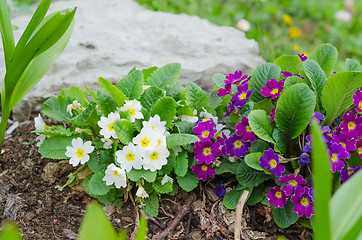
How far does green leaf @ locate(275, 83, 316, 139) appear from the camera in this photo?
6.33 ft

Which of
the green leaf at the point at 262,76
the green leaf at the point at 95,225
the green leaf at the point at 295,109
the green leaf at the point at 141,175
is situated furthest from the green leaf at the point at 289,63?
the green leaf at the point at 95,225

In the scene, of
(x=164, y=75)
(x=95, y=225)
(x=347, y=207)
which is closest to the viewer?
(x=95, y=225)

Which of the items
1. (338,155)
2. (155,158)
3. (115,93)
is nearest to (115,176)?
(155,158)

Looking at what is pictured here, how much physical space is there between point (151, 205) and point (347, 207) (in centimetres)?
106

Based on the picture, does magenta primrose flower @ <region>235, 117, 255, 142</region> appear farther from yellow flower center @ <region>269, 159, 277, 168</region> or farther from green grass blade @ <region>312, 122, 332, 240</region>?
green grass blade @ <region>312, 122, 332, 240</region>

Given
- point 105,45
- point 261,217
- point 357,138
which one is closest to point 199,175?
point 261,217

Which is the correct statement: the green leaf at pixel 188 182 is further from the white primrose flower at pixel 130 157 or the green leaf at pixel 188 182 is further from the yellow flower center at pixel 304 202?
the yellow flower center at pixel 304 202

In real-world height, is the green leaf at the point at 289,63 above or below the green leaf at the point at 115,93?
above

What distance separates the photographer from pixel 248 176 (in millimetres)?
2086

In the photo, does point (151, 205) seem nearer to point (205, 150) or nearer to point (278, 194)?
point (205, 150)

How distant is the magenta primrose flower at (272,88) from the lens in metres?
2.06

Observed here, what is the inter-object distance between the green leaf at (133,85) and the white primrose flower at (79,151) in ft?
1.12

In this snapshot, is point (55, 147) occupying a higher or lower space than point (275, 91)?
lower

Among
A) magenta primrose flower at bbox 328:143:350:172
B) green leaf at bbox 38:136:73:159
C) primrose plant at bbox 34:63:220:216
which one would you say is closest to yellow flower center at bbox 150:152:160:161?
primrose plant at bbox 34:63:220:216
